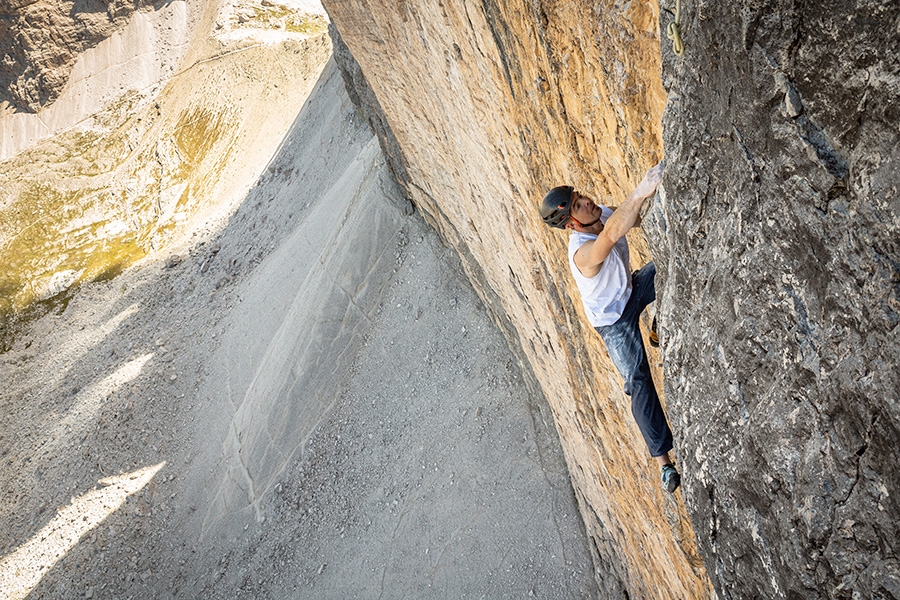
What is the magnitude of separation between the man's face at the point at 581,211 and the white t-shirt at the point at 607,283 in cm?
11

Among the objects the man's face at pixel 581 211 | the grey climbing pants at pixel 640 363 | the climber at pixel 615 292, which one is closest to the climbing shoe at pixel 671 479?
the climber at pixel 615 292

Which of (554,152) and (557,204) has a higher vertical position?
(557,204)

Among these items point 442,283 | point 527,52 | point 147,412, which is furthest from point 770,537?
point 147,412

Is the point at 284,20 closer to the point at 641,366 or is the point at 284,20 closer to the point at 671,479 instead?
the point at 641,366

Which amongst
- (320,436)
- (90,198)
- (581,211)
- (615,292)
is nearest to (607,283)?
(615,292)

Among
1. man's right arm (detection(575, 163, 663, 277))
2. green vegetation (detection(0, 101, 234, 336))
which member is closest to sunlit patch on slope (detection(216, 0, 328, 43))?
green vegetation (detection(0, 101, 234, 336))

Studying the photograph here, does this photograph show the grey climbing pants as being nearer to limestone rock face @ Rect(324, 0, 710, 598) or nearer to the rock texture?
limestone rock face @ Rect(324, 0, 710, 598)

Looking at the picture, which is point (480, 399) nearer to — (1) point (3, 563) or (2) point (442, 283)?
(2) point (442, 283)

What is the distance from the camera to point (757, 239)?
9.07 feet

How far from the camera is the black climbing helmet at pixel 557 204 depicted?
4.42 meters

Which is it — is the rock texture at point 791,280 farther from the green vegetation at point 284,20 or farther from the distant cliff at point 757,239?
the green vegetation at point 284,20

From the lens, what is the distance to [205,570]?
17.3 metres

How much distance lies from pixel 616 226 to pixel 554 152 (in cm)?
212

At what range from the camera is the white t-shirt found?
4.63 metres
